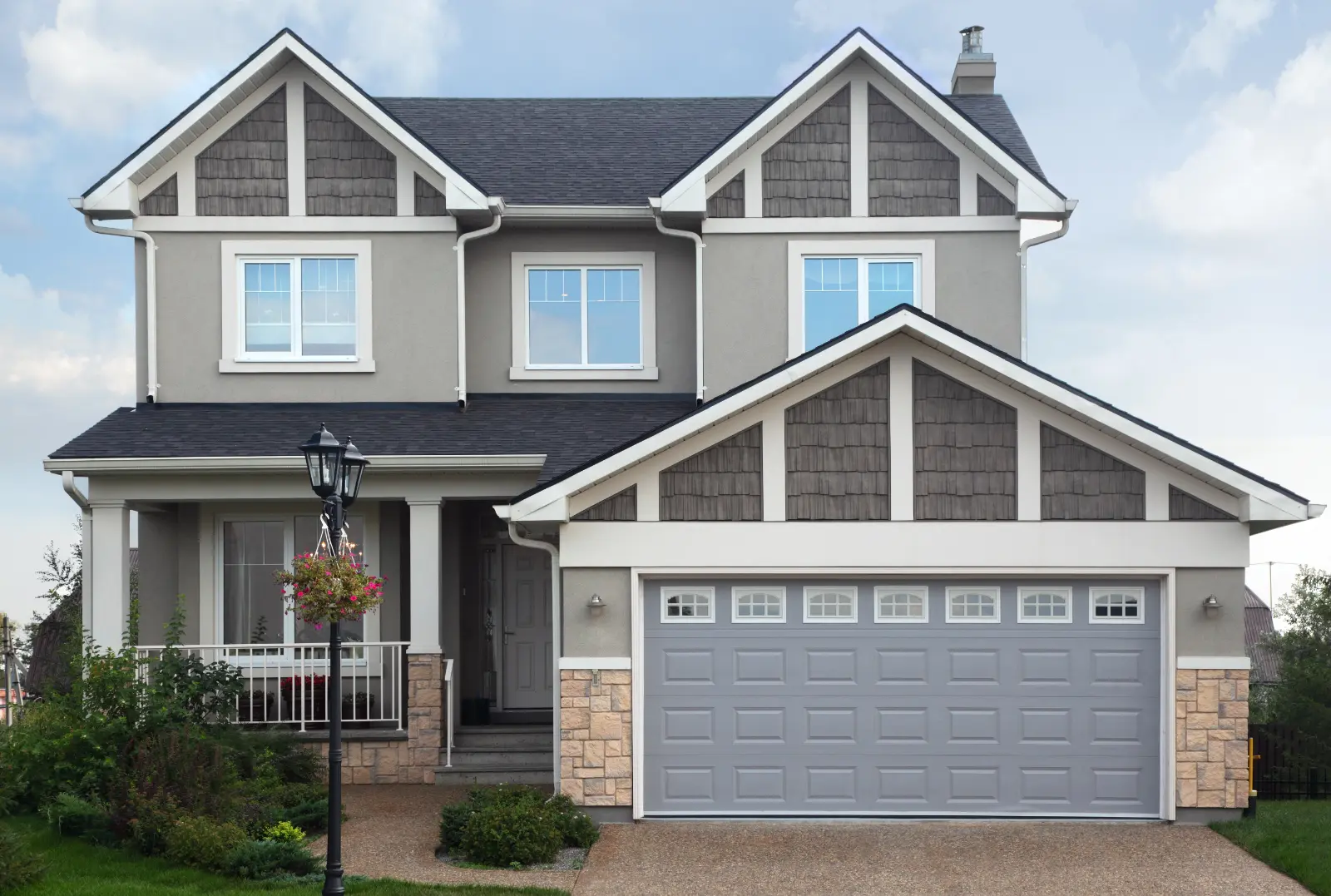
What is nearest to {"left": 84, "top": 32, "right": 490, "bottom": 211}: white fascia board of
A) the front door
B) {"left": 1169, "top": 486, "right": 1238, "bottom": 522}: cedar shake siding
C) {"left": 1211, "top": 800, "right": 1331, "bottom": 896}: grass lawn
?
the front door

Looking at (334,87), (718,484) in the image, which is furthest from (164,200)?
(718,484)

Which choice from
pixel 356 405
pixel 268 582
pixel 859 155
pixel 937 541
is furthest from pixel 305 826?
pixel 859 155

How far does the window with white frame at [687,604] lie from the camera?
11602 mm

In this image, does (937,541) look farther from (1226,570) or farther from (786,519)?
(1226,570)

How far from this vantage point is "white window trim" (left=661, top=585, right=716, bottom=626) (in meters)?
11.6

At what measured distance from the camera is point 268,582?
14820 millimetres

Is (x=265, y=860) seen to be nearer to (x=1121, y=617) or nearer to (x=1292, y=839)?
(x=1121, y=617)

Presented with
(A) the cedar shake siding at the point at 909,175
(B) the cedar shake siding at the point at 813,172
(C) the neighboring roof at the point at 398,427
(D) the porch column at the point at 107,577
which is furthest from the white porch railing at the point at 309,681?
(A) the cedar shake siding at the point at 909,175

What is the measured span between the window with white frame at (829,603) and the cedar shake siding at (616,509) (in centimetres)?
181

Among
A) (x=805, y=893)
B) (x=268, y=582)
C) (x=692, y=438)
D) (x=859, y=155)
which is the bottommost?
(x=805, y=893)

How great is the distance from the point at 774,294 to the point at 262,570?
22.9 feet

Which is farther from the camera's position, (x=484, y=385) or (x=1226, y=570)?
(x=484, y=385)

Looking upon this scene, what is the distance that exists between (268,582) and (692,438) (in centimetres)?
634

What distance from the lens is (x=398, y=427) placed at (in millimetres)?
14016
